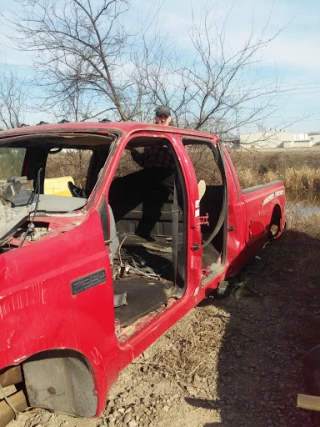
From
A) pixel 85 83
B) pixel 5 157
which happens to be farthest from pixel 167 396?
pixel 85 83

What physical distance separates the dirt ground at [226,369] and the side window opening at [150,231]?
536mm

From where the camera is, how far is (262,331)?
390 cm

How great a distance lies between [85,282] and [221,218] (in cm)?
229

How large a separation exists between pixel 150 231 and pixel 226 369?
6.22 ft

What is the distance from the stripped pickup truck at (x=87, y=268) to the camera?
2020 millimetres

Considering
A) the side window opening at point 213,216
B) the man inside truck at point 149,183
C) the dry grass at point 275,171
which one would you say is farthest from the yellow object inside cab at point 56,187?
the dry grass at point 275,171

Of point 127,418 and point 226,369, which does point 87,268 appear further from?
point 226,369

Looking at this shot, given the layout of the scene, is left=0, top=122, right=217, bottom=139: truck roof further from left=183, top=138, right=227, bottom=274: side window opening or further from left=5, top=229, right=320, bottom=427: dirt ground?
left=5, top=229, right=320, bottom=427: dirt ground

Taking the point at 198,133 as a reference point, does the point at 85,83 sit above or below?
above

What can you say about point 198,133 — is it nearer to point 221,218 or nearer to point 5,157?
point 221,218

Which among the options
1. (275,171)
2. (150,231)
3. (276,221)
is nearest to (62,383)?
(150,231)

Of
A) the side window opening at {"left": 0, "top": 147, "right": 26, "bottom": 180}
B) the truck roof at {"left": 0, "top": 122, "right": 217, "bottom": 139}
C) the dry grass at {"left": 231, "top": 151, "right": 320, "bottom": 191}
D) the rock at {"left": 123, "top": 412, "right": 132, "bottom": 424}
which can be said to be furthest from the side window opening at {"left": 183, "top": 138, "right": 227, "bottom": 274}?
the dry grass at {"left": 231, "top": 151, "right": 320, "bottom": 191}

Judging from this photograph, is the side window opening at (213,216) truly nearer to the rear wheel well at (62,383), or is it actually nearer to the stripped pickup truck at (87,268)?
the stripped pickup truck at (87,268)

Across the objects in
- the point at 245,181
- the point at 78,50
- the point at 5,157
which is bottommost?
the point at 245,181
